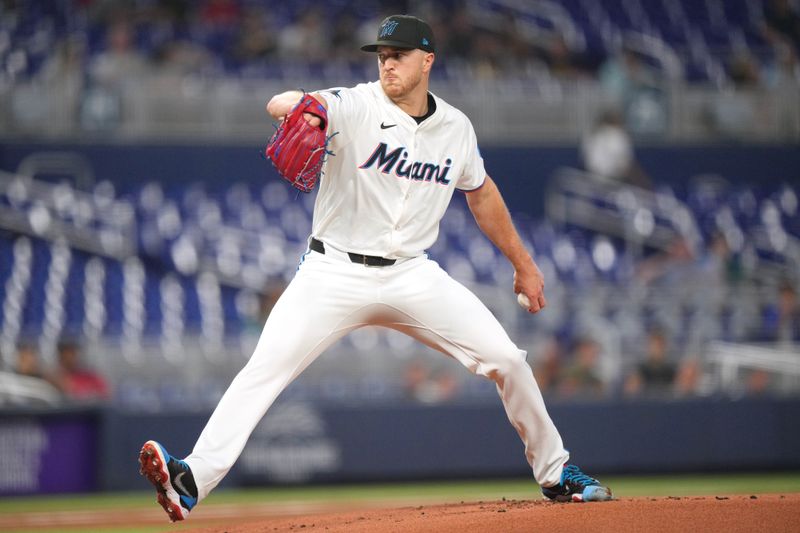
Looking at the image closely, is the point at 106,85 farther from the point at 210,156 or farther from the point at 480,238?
the point at 480,238

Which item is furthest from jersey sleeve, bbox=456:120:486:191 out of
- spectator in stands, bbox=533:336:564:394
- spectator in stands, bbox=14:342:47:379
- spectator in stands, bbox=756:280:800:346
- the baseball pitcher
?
spectator in stands, bbox=756:280:800:346

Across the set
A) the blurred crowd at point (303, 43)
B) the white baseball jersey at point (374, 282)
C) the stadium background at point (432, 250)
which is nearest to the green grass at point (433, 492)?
the stadium background at point (432, 250)

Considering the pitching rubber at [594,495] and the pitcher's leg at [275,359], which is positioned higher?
the pitcher's leg at [275,359]

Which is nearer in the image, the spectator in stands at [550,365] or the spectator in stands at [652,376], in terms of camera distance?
the spectator in stands at [550,365]

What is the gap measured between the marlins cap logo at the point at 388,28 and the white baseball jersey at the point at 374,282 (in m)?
0.26

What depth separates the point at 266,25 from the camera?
16750 mm

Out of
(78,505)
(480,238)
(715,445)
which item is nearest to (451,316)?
(78,505)

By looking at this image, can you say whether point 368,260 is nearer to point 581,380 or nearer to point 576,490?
point 576,490

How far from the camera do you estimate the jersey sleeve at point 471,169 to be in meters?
5.36

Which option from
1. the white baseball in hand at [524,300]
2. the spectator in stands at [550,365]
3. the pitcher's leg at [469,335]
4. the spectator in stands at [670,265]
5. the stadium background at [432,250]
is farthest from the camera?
the spectator in stands at [670,265]

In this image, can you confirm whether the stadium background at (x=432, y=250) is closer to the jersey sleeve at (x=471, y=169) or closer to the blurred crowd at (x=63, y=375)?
the blurred crowd at (x=63, y=375)

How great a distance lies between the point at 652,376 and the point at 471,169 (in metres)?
6.69

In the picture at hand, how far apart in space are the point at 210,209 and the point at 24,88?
8.95 feet

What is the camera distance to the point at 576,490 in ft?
17.8
